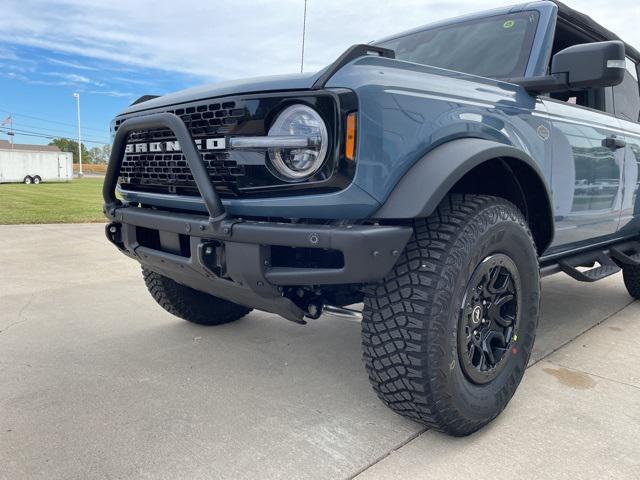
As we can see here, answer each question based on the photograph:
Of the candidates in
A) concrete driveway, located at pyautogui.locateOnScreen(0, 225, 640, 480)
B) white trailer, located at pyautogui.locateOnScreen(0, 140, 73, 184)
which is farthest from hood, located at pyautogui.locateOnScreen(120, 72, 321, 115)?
white trailer, located at pyautogui.locateOnScreen(0, 140, 73, 184)

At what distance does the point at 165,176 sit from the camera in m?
2.29

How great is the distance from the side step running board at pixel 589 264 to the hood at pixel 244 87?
2.07 metres

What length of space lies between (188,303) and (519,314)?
79.5 inches

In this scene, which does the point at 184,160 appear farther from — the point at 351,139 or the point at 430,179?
the point at 430,179

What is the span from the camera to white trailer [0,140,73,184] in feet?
98.2

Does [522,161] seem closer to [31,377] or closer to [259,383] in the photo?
[259,383]

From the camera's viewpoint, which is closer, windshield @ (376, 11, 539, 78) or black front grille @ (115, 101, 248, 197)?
black front grille @ (115, 101, 248, 197)

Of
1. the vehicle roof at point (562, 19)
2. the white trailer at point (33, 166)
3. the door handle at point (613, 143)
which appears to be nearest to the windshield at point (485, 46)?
the vehicle roof at point (562, 19)

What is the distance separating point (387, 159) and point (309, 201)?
0.31 meters

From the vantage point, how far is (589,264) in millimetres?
3633

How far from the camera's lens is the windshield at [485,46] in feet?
9.07

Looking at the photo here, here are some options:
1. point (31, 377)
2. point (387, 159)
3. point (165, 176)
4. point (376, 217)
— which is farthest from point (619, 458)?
point (31, 377)

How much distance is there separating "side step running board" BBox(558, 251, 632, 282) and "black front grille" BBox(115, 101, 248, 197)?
6.97 feet

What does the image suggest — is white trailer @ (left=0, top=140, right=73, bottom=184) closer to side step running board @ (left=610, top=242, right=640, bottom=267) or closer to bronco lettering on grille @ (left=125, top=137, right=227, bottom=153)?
bronco lettering on grille @ (left=125, top=137, right=227, bottom=153)
